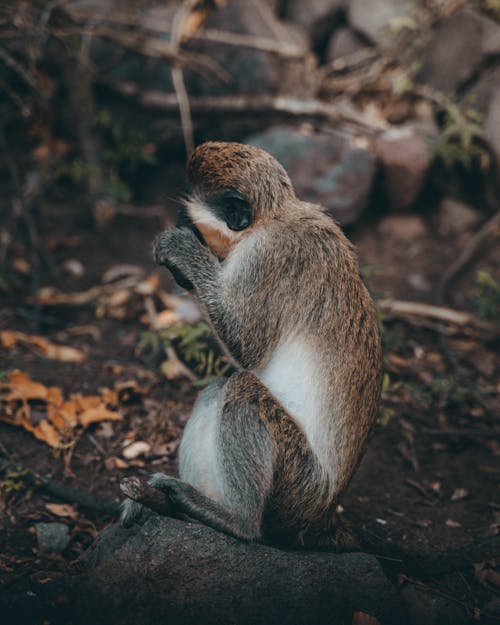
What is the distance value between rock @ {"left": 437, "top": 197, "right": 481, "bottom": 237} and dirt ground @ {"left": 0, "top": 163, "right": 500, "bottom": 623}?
0.10 m

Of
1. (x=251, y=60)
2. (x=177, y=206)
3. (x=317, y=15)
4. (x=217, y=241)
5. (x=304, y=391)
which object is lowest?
(x=304, y=391)

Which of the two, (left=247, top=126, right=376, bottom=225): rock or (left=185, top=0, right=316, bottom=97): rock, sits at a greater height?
(left=185, top=0, right=316, bottom=97): rock

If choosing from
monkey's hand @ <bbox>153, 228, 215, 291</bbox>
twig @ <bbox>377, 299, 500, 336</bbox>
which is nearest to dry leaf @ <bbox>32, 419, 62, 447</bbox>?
monkey's hand @ <bbox>153, 228, 215, 291</bbox>

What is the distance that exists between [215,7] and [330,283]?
18.8 ft

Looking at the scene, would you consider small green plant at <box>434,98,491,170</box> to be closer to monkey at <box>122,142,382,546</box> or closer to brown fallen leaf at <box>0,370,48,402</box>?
monkey at <box>122,142,382,546</box>

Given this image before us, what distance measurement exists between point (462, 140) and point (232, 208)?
4.74 meters

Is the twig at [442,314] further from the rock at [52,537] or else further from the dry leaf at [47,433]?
the rock at [52,537]

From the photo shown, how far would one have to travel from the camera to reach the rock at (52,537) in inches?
130

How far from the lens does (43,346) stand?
5160 millimetres

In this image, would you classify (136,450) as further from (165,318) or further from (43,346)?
(165,318)

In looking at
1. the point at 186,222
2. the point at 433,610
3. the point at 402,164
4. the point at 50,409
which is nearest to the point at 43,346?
the point at 50,409

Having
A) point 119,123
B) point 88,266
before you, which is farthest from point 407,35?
point 88,266

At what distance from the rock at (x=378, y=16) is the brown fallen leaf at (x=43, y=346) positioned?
5.29 meters

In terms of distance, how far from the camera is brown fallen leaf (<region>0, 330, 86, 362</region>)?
5082 mm
